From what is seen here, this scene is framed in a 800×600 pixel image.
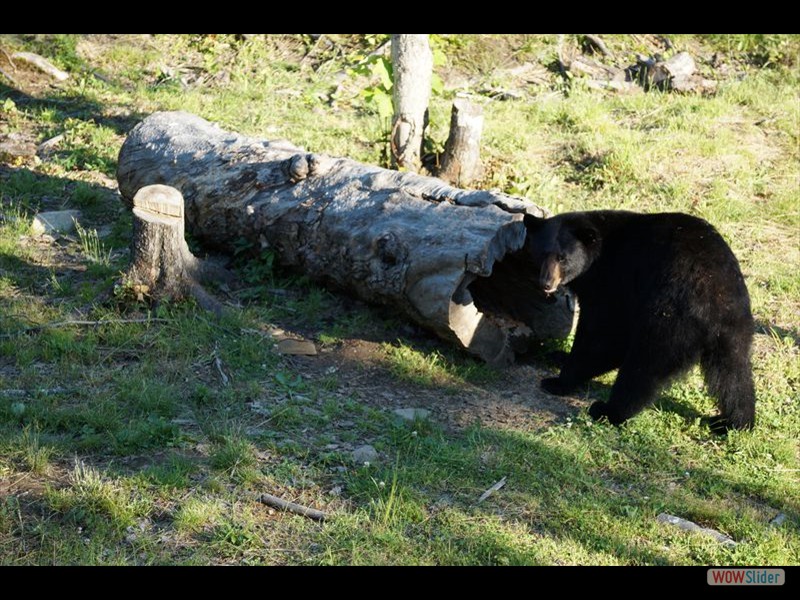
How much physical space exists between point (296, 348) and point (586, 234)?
223cm

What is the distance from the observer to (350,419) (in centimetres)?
559

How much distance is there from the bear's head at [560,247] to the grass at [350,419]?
0.83 m

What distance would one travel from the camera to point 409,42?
8852 mm

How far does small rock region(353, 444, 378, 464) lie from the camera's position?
509cm

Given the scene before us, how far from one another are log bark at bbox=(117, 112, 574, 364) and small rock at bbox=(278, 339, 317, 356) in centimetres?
64

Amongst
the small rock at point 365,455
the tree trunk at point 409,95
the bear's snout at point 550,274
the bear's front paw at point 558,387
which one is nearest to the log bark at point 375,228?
the bear's snout at point 550,274

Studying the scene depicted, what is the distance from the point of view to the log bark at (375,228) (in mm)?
6234

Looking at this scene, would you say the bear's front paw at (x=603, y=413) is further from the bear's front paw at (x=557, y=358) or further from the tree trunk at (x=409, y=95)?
the tree trunk at (x=409, y=95)

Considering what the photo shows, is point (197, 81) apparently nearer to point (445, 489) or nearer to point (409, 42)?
point (409, 42)

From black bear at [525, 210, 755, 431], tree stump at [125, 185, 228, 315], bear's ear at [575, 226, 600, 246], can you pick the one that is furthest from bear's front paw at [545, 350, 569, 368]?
tree stump at [125, 185, 228, 315]

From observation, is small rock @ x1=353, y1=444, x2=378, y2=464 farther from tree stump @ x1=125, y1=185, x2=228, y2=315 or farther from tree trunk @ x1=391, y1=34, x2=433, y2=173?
tree trunk @ x1=391, y1=34, x2=433, y2=173

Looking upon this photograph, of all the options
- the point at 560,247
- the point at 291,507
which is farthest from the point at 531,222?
the point at 291,507
